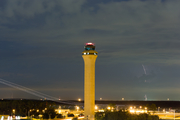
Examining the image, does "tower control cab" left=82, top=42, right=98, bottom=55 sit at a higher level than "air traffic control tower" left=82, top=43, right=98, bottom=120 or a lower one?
higher

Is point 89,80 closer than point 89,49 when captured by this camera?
Yes

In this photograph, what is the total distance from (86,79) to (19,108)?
44776 mm

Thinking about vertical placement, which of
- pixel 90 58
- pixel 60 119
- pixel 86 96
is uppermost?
pixel 90 58

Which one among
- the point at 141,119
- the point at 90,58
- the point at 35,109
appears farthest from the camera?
the point at 35,109

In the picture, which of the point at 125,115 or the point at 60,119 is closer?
the point at 125,115

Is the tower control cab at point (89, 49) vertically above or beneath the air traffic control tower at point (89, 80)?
above

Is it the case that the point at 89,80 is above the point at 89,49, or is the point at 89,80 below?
below

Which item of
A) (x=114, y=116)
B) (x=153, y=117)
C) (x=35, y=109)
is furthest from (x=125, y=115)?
(x=35, y=109)

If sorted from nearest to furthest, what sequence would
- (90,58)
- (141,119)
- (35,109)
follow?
(141,119) → (90,58) → (35,109)

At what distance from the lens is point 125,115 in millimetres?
95312

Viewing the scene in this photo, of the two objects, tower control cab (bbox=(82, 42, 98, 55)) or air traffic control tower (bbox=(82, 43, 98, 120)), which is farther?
air traffic control tower (bbox=(82, 43, 98, 120))

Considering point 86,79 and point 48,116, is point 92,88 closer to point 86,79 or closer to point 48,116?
point 86,79

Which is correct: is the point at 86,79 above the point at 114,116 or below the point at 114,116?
above

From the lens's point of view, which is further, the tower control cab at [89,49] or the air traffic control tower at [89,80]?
the air traffic control tower at [89,80]
